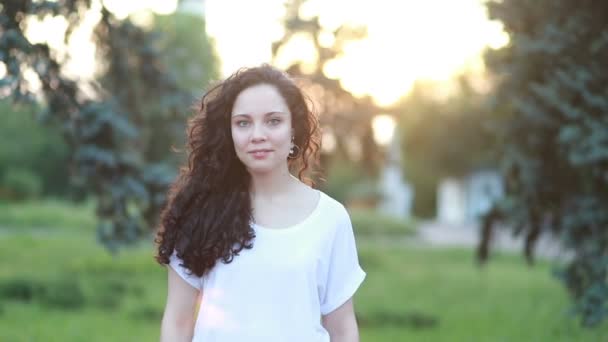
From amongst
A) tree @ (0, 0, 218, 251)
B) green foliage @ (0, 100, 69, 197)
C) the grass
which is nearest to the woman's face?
tree @ (0, 0, 218, 251)

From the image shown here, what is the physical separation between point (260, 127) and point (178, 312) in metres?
0.64

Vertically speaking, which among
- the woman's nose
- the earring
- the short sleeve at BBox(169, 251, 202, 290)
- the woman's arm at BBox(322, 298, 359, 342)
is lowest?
the woman's arm at BBox(322, 298, 359, 342)

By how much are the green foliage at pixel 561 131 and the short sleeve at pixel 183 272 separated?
5.86 metres

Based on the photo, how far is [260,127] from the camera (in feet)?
9.80

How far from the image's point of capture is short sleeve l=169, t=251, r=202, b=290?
2.98 metres

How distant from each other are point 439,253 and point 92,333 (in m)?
15.4

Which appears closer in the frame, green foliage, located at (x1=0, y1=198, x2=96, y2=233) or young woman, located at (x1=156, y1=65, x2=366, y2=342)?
young woman, located at (x1=156, y1=65, x2=366, y2=342)

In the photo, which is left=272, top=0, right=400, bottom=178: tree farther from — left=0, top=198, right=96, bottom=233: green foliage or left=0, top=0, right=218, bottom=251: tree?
left=0, top=198, right=96, bottom=233: green foliage

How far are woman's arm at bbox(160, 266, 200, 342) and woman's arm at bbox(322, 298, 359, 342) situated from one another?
1.48ft

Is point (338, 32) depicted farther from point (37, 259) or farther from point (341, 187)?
point (341, 187)

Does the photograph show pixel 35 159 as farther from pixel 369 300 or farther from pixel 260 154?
pixel 260 154

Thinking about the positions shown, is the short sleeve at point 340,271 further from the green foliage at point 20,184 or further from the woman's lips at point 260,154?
the green foliage at point 20,184

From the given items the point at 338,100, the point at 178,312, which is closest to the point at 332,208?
the point at 178,312

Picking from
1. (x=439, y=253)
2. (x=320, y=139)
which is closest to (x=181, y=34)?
(x=439, y=253)
